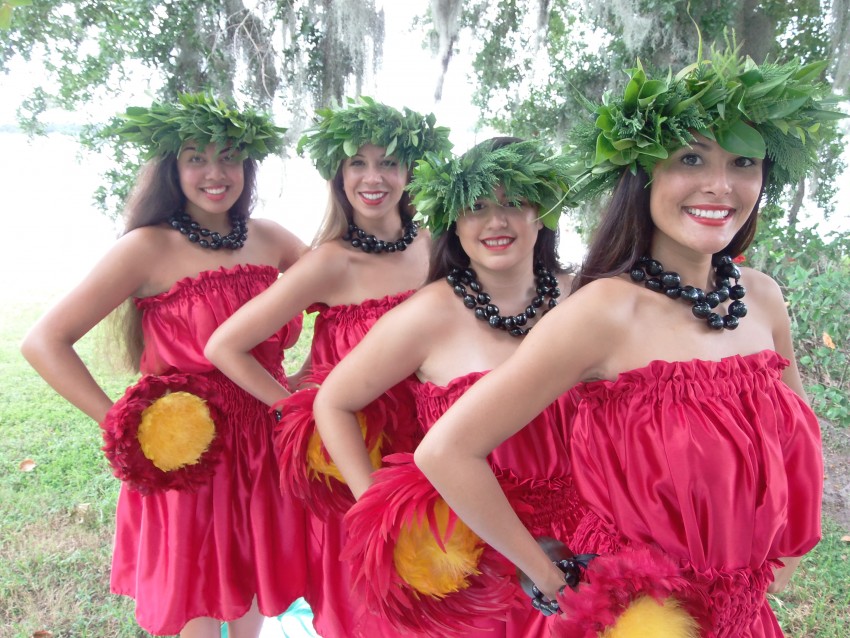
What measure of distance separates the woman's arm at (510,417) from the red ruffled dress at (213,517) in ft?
3.77

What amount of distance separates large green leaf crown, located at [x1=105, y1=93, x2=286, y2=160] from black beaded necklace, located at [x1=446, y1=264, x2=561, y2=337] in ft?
3.62

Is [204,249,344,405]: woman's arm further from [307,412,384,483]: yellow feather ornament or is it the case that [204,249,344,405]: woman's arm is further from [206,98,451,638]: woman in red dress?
[307,412,384,483]: yellow feather ornament

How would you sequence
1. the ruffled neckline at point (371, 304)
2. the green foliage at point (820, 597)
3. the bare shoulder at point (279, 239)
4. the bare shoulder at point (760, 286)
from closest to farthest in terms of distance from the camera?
the bare shoulder at point (760, 286)
the ruffled neckline at point (371, 304)
the bare shoulder at point (279, 239)
the green foliage at point (820, 597)

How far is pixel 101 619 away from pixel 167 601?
135cm

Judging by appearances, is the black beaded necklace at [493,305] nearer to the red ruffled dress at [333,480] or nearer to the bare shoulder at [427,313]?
the bare shoulder at [427,313]

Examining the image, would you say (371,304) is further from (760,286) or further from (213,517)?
(760,286)

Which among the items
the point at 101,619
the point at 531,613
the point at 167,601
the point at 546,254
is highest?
the point at 546,254

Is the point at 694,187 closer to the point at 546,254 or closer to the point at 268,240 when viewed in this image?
the point at 546,254

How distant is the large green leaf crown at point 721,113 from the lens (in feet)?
4.34

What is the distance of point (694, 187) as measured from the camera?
137 centimetres

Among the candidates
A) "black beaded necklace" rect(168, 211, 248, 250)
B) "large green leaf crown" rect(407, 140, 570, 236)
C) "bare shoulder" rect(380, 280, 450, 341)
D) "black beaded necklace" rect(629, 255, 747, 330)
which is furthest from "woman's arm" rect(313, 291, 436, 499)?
"black beaded necklace" rect(168, 211, 248, 250)

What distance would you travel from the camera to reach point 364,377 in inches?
66.2

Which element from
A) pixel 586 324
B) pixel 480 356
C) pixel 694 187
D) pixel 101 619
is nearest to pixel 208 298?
pixel 480 356

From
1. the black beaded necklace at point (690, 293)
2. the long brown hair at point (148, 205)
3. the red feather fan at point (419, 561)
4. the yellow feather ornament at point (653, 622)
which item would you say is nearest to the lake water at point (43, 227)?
the long brown hair at point (148, 205)
